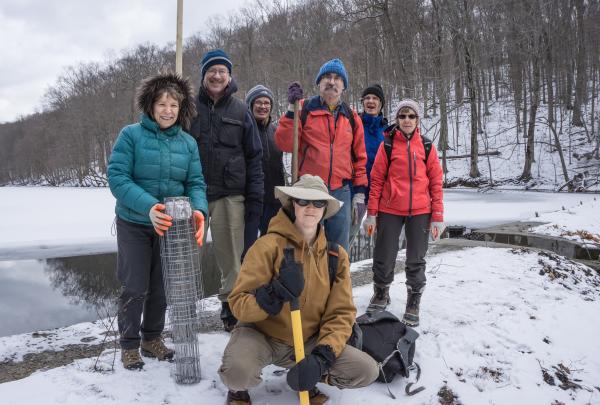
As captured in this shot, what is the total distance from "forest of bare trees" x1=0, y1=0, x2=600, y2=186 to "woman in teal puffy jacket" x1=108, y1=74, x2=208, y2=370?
17731mm

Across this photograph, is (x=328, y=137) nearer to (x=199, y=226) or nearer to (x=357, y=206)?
(x=357, y=206)

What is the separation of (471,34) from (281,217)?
22.3 m

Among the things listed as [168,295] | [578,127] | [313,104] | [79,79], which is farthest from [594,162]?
[79,79]

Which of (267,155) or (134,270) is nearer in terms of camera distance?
(134,270)

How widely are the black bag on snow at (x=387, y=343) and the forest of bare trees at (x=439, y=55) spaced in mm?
17208

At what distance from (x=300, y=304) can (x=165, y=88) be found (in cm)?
179

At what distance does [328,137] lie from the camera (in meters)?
3.80

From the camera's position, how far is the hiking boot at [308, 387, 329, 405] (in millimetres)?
2781

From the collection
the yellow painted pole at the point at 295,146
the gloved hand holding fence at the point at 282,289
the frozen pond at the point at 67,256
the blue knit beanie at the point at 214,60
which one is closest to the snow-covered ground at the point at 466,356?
the gloved hand holding fence at the point at 282,289

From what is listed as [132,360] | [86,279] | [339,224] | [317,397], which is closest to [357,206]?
[339,224]

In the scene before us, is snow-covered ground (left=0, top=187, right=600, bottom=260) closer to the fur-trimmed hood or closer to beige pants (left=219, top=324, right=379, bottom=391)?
the fur-trimmed hood

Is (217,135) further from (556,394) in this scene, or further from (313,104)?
(556,394)

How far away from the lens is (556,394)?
3311mm

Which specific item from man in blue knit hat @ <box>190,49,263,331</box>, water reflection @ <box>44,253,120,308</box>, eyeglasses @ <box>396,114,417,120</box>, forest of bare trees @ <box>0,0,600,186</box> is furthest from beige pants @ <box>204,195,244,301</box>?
forest of bare trees @ <box>0,0,600,186</box>
